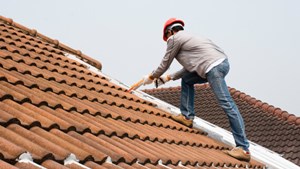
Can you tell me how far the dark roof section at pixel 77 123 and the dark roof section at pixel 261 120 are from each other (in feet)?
18.8

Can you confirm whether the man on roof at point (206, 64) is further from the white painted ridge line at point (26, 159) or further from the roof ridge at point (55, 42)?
the white painted ridge line at point (26, 159)

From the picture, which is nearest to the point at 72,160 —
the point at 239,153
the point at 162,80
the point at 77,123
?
the point at 77,123

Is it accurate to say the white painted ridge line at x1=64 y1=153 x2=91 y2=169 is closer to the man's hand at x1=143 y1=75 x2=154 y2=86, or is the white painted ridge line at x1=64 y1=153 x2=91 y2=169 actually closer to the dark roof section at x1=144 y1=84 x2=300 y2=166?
the man's hand at x1=143 y1=75 x2=154 y2=86

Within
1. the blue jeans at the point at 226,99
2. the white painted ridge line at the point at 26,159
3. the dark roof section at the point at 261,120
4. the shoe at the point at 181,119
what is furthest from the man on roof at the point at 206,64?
the dark roof section at the point at 261,120

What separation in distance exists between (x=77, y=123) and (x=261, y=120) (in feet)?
32.8

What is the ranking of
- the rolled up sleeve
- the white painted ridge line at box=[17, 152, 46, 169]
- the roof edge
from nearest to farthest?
the white painted ridge line at box=[17, 152, 46, 169]
the rolled up sleeve
the roof edge

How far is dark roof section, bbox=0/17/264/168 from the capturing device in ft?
7.28

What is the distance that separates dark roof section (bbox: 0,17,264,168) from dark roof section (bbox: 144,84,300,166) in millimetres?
5722

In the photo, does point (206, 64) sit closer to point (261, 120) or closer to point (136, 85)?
point (136, 85)

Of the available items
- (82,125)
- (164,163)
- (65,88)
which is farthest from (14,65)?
(164,163)

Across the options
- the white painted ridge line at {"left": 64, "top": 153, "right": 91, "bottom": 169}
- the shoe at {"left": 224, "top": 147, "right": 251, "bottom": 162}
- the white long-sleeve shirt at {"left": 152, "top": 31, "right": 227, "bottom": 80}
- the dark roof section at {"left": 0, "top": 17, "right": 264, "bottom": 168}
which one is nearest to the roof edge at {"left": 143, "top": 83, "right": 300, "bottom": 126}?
the dark roof section at {"left": 0, "top": 17, "right": 264, "bottom": 168}

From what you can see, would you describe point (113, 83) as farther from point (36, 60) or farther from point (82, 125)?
point (82, 125)

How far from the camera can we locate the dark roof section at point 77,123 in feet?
7.28

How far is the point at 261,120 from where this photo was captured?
12039 mm
